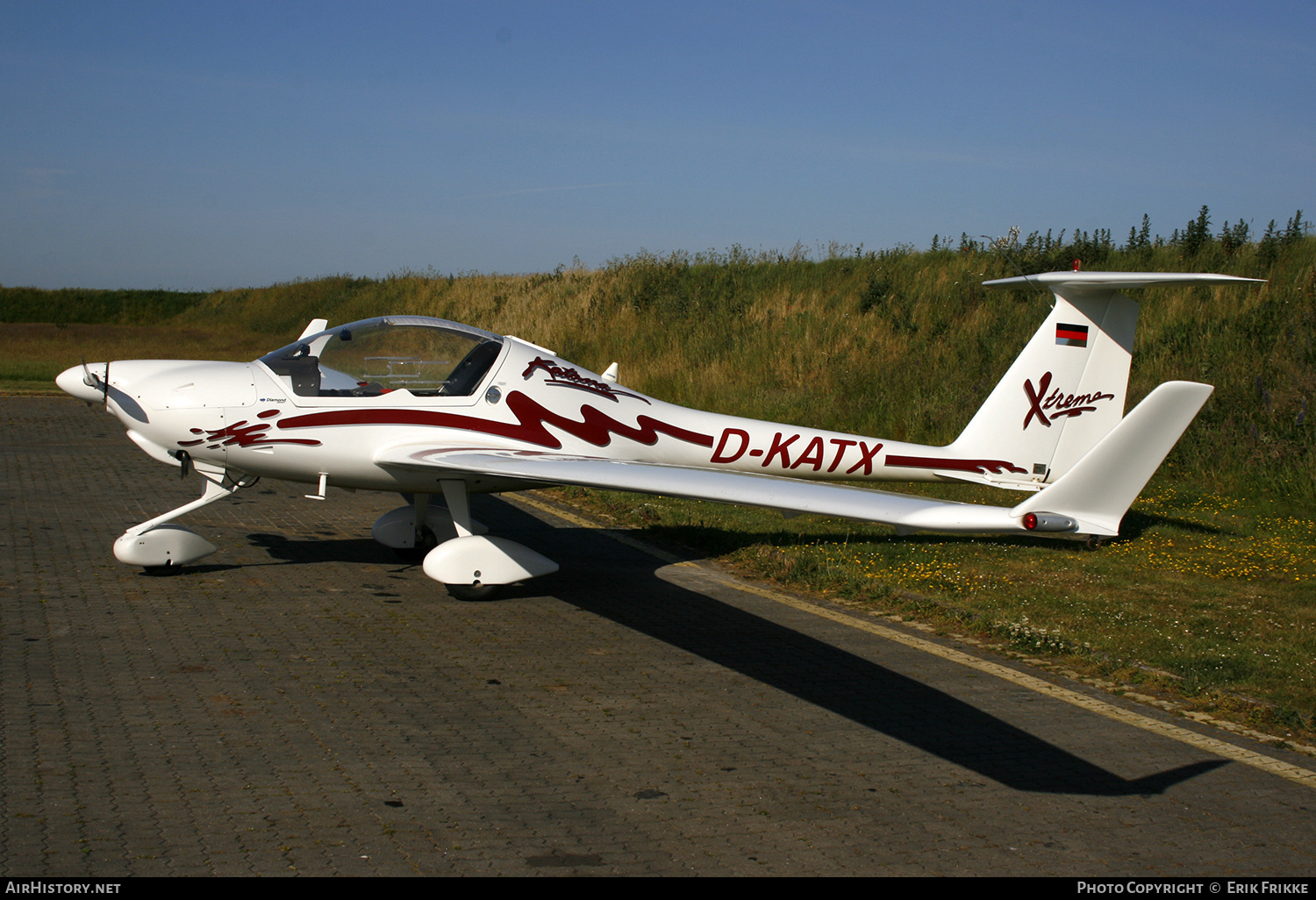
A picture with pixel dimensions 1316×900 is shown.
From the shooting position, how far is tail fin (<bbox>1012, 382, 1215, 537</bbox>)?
381 centimetres

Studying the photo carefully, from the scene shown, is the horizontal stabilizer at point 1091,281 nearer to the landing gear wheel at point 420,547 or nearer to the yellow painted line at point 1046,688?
the yellow painted line at point 1046,688

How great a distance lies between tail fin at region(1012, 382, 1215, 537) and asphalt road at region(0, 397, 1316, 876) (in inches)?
49.2

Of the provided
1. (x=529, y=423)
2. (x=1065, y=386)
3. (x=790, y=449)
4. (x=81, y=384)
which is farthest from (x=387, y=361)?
(x=1065, y=386)

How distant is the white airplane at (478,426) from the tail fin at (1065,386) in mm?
16

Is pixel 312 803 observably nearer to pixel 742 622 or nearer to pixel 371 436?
pixel 742 622

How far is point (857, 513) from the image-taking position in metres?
4.61

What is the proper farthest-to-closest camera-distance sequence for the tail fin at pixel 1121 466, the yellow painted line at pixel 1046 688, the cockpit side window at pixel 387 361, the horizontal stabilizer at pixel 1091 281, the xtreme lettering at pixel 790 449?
1. the xtreme lettering at pixel 790 449
2. the horizontal stabilizer at pixel 1091 281
3. the cockpit side window at pixel 387 361
4. the yellow painted line at pixel 1046 688
5. the tail fin at pixel 1121 466

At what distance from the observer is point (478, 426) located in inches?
312

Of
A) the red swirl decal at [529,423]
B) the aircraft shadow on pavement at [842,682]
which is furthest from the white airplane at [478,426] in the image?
the aircraft shadow on pavement at [842,682]

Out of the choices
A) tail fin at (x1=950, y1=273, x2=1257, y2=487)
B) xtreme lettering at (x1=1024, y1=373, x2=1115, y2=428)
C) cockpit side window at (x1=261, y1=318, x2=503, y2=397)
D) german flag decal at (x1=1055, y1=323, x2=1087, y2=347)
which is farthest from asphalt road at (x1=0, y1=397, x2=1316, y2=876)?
german flag decal at (x1=1055, y1=323, x2=1087, y2=347)

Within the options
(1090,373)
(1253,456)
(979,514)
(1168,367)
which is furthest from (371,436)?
(1168,367)

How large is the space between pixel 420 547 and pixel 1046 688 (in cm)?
530

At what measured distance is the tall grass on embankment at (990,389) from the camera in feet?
22.7

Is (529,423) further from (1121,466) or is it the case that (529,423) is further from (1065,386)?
(1121,466)
